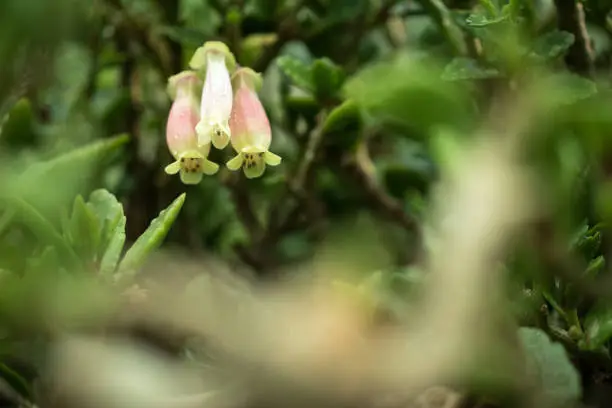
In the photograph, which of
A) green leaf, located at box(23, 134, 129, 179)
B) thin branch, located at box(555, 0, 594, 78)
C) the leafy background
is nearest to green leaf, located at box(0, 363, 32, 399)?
the leafy background

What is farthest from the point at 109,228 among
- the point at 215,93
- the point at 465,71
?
the point at 465,71

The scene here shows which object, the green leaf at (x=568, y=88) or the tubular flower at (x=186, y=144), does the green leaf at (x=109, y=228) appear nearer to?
the tubular flower at (x=186, y=144)

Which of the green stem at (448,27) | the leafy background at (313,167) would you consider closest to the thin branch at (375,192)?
the leafy background at (313,167)

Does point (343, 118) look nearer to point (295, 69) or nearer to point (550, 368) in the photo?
point (295, 69)

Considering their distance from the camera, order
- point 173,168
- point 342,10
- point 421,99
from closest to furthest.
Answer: point 421,99 → point 173,168 → point 342,10

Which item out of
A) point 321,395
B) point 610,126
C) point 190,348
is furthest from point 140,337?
point 610,126
